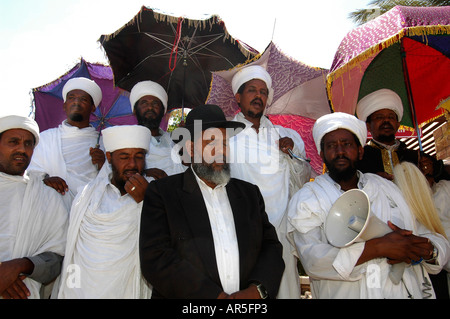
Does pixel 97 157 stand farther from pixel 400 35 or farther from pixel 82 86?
pixel 400 35

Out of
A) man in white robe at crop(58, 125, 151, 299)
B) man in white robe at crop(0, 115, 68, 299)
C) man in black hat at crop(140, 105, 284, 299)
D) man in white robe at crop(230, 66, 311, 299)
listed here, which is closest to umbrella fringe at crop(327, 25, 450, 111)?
man in white robe at crop(230, 66, 311, 299)

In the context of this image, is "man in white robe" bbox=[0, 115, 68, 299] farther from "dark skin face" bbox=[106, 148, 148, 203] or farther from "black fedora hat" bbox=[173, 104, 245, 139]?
"black fedora hat" bbox=[173, 104, 245, 139]

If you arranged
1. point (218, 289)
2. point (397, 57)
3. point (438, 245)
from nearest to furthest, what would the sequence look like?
point (218, 289)
point (438, 245)
point (397, 57)

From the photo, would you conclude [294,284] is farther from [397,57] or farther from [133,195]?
[397,57]

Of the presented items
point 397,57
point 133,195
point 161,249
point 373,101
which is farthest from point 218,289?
point 397,57

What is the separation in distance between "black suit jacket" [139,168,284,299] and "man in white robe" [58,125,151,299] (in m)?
0.55

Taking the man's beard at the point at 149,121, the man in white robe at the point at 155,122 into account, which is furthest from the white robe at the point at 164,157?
the man's beard at the point at 149,121

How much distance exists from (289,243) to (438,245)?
1.21 meters

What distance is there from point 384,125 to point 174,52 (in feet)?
9.03

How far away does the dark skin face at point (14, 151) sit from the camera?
3332 millimetres

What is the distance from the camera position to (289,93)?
4719 mm

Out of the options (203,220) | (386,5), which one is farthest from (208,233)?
(386,5)

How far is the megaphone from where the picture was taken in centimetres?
267

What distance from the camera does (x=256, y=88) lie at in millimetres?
4234
